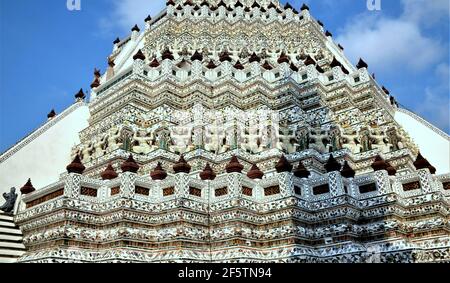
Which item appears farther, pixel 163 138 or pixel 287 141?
pixel 287 141

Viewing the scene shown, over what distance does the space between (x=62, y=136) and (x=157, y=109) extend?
16.9 feet

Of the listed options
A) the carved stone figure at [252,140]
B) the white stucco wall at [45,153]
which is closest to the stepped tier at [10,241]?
the white stucco wall at [45,153]

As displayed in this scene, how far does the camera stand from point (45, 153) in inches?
685

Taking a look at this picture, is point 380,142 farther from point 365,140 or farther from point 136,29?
point 136,29

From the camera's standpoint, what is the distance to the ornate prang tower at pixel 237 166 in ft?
34.8

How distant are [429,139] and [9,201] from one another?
68.1 feet

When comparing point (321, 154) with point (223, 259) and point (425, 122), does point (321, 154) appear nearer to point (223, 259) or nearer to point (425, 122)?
point (223, 259)

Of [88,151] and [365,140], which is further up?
[88,151]

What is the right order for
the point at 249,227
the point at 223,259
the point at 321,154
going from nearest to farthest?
the point at 223,259 → the point at 249,227 → the point at 321,154

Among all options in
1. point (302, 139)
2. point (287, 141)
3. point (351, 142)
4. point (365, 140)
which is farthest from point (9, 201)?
point (365, 140)

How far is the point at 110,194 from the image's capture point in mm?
11227

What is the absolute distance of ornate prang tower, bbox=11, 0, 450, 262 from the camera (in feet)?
34.8

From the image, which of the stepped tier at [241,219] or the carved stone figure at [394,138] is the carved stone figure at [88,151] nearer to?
the stepped tier at [241,219]
